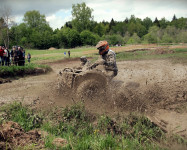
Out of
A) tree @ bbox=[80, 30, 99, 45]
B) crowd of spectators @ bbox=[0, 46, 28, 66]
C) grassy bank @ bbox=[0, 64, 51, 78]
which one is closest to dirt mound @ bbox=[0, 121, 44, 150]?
grassy bank @ bbox=[0, 64, 51, 78]

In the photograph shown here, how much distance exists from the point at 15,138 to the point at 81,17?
84696 millimetres

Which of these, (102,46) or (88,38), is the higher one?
(88,38)

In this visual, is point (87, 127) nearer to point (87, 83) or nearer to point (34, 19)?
point (87, 83)

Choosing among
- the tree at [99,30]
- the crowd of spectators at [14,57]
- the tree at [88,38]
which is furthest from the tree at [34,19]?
the crowd of spectators at [14,57]

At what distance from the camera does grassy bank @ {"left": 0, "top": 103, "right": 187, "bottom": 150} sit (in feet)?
12.9

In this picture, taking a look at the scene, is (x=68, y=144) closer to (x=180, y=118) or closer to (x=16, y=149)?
(x=16, y=149)

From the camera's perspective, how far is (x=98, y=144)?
357cm

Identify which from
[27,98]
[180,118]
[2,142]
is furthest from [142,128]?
[27,98]

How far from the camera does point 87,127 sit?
4988 mm

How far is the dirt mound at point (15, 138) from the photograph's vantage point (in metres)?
3.49

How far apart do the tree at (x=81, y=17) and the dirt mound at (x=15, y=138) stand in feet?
269

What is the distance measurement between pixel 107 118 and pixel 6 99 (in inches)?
183

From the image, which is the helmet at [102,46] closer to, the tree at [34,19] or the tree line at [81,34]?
the tree line at [81,34]

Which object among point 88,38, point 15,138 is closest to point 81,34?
point 88,38
